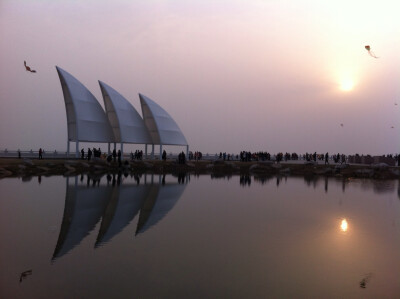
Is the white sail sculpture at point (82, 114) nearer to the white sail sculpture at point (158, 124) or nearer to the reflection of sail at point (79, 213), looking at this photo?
the white sail sculpture at point (158, 124)

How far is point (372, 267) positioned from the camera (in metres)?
7.86

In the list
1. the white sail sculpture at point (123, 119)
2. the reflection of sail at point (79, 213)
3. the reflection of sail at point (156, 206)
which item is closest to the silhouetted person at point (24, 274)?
the reflection of sail at point (79, 213)

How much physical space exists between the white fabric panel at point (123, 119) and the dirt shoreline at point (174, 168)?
567 centimetres

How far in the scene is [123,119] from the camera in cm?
4306

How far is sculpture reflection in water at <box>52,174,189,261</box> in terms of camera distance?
394 inches

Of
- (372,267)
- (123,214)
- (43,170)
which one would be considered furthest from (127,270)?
(43,170)

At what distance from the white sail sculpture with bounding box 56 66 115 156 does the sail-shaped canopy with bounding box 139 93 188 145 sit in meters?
6.04

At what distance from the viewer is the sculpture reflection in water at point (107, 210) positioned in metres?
10.0

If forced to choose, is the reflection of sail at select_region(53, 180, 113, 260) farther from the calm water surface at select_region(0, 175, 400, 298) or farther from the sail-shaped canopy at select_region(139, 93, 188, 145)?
the sail-shaped canopy at select_region(139, 93, 188, 145)

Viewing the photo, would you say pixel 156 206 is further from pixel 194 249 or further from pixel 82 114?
pixel 82 114

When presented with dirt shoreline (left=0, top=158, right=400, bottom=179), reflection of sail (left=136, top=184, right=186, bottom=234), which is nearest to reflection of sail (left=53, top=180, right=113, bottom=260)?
reflection of sail (left=136, top=184, right=186, bottom=234)

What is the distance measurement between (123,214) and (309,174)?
94.6ft

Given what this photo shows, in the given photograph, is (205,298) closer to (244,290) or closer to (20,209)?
(244,290)

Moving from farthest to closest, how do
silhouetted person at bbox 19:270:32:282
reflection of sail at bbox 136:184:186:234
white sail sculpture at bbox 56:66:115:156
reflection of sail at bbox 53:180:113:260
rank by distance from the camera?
white sail sculpture at bbox 56:66:115:156 < reflection of sail at bbox 136:184:186:234 < reflection of sail at bbox 53:180:113:260 < silhouetted person at bbox 19:270:32:282
